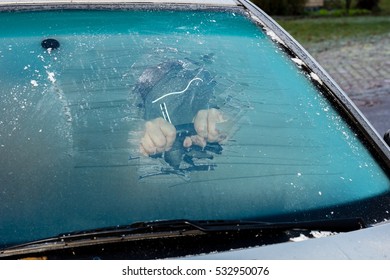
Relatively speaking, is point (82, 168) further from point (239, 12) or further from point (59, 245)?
point (239, 12)

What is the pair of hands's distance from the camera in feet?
6.95

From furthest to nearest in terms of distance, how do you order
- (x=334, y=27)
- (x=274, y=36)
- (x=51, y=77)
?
(x=334, y=27), (x=274, y=36), (x=51, y=77)

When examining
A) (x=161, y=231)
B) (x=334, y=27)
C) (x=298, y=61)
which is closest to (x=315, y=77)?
(x=298, y=61)

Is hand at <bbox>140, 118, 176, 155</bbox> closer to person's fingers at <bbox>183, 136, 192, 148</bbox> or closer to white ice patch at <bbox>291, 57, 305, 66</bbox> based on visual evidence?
person's fingers at <bbox>183, 136, 192, 148</bbox>

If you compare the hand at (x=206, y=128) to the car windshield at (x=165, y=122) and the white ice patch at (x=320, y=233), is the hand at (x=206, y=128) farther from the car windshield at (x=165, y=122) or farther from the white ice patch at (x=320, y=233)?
the white ice patch at (x=320, y=233)

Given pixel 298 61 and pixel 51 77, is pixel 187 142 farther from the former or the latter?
pixel 298 61

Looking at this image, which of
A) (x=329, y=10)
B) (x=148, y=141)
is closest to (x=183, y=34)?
(x=148, y=141)

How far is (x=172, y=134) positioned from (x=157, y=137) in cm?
6

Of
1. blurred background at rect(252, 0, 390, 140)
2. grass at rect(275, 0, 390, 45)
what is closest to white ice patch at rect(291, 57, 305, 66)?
blurred background at rect(252, 0, 390, 140)

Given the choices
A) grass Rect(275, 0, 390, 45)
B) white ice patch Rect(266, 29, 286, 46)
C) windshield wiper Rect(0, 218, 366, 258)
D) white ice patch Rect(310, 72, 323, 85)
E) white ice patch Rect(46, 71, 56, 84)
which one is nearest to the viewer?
windshield wiper Rect(0, 218, 366, 258)

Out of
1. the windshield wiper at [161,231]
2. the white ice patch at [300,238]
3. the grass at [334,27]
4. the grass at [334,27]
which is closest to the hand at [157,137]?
the windshield wiper at [161,231]

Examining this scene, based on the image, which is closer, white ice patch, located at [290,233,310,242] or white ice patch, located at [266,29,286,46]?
white ice patch, located at [290,233,310,242]

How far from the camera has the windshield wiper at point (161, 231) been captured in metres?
1.78

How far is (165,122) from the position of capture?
7.16ft
